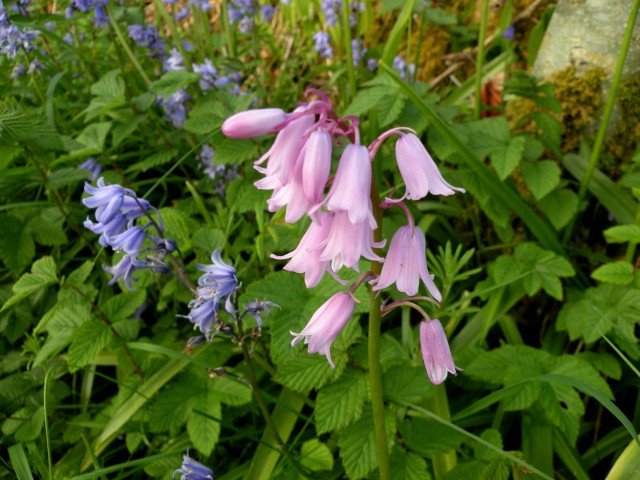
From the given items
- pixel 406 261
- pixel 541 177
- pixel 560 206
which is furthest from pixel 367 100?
pixel 406 261

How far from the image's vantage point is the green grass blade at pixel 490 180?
2455mm

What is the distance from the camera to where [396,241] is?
4.15ft

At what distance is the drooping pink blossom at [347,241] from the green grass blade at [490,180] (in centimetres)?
137

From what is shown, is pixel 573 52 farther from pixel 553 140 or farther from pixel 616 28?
pixel 553 140

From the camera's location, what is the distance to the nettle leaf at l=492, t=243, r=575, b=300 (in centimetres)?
228

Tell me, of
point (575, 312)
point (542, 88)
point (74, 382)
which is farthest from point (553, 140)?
point (74, 382)

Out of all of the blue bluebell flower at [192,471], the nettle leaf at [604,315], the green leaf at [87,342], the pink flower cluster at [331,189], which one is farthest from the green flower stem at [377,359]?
the green leaf at [87,342]

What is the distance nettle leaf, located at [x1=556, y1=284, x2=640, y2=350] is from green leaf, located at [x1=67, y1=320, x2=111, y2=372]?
5.36 feet

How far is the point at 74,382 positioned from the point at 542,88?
2.47 metres

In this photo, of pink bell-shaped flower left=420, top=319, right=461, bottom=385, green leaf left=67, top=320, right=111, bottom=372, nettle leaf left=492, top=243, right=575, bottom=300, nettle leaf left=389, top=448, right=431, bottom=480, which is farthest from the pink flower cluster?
nettle leaf left=492, top=243, right=575, bottom=300

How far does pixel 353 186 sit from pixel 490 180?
158 cm

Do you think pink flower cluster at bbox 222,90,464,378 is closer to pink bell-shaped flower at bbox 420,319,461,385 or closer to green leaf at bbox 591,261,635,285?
pink bell-shaped flower at bbox 420,319,461,385

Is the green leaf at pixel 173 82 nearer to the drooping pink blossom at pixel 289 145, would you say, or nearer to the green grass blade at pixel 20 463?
the green grass blade at pixel 20 463

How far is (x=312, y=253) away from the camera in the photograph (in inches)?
51.3
